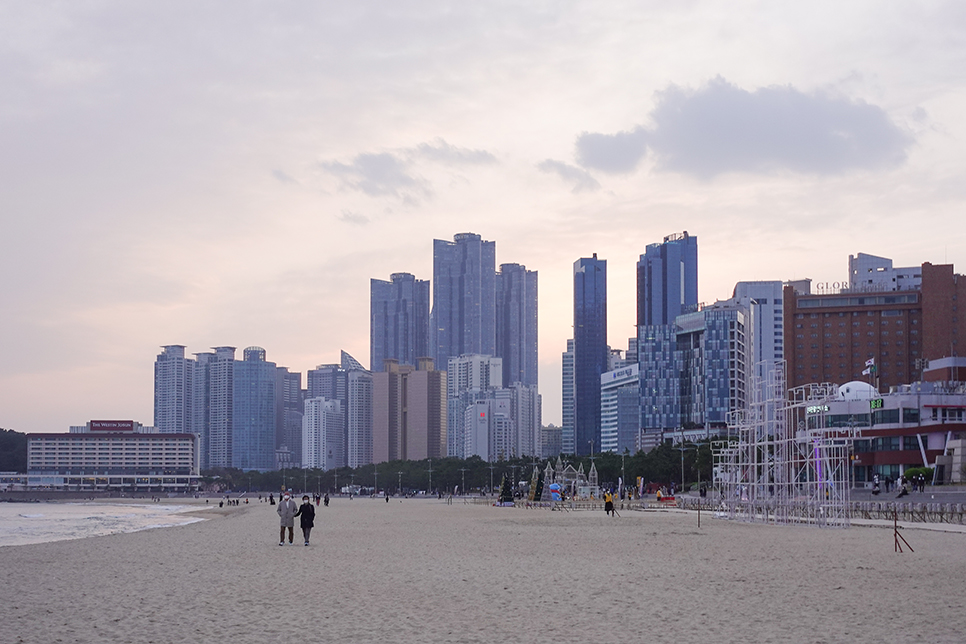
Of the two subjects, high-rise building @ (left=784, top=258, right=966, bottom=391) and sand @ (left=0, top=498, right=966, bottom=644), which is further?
high-rise building @ (left=784, top=258, right=966, bottom=391)

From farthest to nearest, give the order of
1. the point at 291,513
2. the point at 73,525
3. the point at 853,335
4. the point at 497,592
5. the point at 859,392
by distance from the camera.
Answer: the point at 853,335 < the point at 859,392 < the point at 73,525 < the point at 291,513 < the point at 497,592

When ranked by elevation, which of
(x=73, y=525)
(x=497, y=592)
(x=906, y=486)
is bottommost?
(x=73, y=525)

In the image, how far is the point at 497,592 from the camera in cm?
2005

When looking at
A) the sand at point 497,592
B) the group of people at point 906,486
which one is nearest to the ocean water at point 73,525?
the sand at point 497,592

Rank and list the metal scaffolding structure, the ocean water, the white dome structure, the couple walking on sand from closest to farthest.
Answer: the couple walking on sand → the metal scaffolding structure → the ocean water → the white dome structure

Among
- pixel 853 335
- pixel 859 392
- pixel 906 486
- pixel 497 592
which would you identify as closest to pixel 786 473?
pixel 497 592

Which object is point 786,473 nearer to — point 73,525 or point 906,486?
point 906,486

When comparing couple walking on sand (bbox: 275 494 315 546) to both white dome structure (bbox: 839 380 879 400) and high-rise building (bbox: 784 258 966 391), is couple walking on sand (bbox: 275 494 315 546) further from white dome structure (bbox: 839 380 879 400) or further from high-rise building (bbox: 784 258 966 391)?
high-rise building (bbox: 784 258 966 391)

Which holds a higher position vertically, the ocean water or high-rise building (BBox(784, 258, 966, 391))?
high-rise building (BBox(784, 258, 966, 391))

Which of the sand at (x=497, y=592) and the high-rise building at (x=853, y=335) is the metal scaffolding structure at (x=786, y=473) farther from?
the high-rise building at (x=853, y=335)

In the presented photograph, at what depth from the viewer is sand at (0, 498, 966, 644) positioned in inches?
600

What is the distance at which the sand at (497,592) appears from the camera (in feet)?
50.0

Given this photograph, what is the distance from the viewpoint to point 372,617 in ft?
55.0

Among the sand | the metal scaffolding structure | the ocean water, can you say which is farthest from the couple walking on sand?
the metal scaffolding structure
